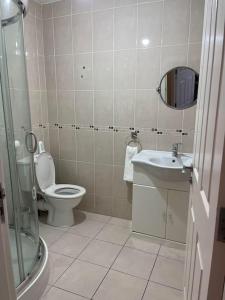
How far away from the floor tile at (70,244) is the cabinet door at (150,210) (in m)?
0.55

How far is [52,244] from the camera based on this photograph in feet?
7.16

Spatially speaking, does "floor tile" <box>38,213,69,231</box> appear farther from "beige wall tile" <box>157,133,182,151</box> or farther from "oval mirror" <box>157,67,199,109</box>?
"oval mirror" <box>157,67,199,109</box>

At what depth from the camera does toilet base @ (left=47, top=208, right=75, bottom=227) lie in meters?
2.48

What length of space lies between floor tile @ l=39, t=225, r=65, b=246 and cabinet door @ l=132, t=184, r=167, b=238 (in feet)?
2.65

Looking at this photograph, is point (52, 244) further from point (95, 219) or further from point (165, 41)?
point (165, 41)

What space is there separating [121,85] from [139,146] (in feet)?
2.23

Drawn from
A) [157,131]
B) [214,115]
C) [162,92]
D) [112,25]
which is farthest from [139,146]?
[214,115]

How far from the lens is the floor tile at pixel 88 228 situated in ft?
7.79

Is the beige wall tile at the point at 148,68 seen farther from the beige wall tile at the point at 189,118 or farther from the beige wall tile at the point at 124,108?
the beige wall tile at the point at 189,118

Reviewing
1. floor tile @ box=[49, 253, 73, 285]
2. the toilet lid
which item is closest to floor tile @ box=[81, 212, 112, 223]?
the toilet lid

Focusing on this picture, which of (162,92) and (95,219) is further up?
(162,92)

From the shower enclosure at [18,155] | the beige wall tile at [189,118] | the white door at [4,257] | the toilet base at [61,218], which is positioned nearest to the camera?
the white door at [4,257]

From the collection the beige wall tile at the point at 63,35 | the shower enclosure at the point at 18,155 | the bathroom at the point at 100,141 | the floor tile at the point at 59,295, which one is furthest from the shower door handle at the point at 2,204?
the beige wall tile at the point at 63,35

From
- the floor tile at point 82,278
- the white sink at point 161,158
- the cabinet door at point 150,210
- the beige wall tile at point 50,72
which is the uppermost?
the beige wall tile at point 50,72
